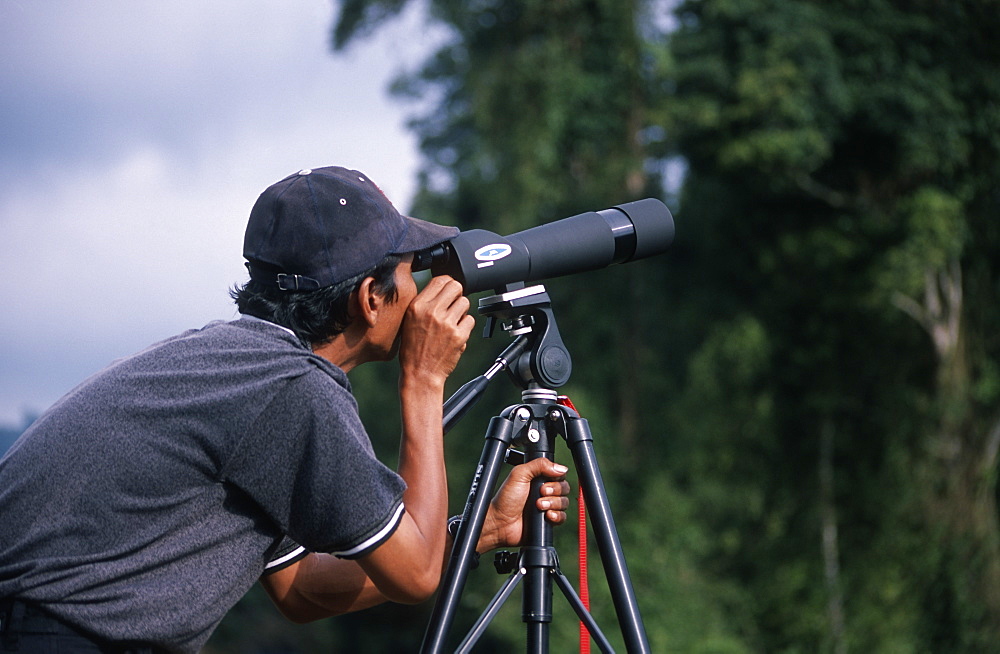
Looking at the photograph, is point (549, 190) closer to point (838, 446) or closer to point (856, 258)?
point (856, 258)

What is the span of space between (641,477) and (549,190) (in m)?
2.39

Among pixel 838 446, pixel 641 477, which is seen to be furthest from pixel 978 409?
pixel 641 477

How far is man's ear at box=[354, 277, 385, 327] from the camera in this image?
1.38 meters

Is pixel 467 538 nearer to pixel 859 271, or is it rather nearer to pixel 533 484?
pixel 533 484

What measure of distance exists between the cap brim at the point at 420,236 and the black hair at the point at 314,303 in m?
0.02

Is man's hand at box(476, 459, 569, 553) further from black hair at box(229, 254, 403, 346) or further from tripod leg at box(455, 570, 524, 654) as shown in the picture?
black hair at box(229, 254, 403, 346)

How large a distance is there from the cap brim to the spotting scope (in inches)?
1.5

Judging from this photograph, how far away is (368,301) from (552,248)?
393 mm

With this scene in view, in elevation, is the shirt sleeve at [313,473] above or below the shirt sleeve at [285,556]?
above

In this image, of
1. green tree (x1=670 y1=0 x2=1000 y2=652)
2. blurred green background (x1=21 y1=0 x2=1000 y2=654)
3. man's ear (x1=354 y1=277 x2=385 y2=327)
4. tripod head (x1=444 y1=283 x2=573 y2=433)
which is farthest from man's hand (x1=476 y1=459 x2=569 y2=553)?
blurred green background (x1=21 y1=0 x2=1000 y2=654)

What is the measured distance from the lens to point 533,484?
1.54m

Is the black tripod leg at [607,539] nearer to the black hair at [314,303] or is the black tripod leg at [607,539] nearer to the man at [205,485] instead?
the man at [205,485]

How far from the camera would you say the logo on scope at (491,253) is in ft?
5.10

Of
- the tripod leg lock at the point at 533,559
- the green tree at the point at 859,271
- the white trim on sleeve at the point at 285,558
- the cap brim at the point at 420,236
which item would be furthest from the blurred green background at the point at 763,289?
the cap brim at the point at 420,236
